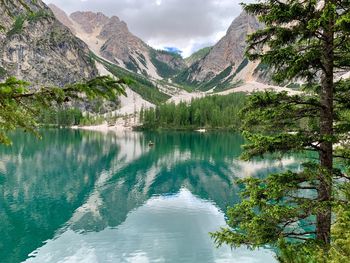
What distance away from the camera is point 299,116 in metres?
13.2

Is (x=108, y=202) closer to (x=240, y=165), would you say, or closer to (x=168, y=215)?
(x=168, y=215)

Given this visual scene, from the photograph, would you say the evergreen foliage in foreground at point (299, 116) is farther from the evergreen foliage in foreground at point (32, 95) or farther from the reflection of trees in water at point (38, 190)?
the reflection of trees in water at point (38, 190)

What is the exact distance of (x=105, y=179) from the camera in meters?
71.6

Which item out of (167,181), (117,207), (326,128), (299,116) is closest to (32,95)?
(299,116)

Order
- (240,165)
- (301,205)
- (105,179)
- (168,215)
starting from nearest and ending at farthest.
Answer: (301,205), (168,215), (105,179), (240,165)

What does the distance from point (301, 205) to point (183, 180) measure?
203 ft

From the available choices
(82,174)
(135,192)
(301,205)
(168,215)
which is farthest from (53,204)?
(301,205)

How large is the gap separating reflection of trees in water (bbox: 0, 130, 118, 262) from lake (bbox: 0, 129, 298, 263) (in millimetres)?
113

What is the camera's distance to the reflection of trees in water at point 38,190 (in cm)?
3913

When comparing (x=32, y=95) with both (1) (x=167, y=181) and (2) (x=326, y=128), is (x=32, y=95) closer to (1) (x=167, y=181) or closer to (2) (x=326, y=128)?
(2) (x=326, y=128)

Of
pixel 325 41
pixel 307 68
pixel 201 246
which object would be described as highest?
pixel 325 41

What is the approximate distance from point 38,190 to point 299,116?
56401mm

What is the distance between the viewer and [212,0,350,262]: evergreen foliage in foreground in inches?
480

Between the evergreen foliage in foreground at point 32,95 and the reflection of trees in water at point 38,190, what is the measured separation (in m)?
30.8
